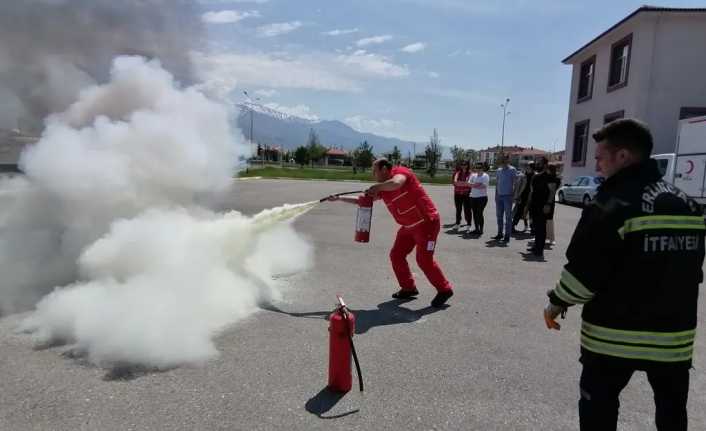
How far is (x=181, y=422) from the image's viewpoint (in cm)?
283

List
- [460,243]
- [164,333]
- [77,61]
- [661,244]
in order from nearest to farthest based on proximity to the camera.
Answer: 1. [661,244]
2. [164,333]
3. [77,61]
4. [460,243]

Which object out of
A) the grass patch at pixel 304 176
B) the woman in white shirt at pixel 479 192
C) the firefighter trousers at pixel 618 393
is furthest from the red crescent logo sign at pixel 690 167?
the grass patch at pixel 304 176

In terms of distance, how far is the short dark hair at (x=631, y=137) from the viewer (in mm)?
2053

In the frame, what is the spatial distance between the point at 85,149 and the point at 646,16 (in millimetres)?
24150

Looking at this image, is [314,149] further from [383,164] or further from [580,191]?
[383,164]

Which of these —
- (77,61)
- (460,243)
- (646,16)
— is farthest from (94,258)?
(646,16)

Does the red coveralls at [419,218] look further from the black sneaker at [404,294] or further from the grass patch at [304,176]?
the grass patch at [304,176]

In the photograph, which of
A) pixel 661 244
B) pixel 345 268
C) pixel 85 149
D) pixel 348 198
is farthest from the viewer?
pixel 345 268

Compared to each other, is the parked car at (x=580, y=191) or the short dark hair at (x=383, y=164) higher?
the short dark hair at (x=383, y=164)

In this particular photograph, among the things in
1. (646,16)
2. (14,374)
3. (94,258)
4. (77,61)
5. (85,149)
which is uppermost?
(646,16)

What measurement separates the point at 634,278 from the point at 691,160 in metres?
16.4

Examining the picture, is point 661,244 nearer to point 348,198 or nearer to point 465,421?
point 465,421

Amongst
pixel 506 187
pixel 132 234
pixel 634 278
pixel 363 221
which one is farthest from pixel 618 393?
pixel 506 187

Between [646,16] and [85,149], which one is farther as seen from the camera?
[646,16]
